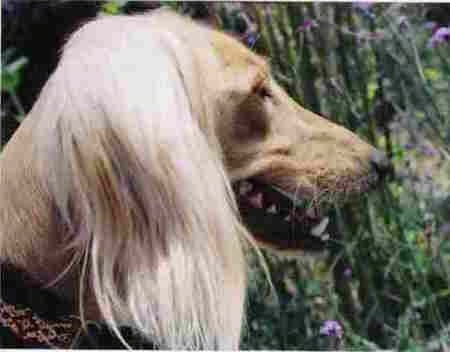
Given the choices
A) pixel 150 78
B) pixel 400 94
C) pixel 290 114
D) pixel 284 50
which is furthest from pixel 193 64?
pixel 400 94

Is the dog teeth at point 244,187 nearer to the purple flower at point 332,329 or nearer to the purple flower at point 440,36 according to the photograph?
the purple flower at point 332,329

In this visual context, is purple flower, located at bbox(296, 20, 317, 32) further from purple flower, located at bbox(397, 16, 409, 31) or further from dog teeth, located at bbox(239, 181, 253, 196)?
dog teeth, located at bbox(239, 181, 253, 196)

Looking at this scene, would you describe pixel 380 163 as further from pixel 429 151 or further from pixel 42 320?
pixel 42 320

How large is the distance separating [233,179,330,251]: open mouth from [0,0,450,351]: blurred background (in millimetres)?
186

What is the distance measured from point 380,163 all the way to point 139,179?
836mm

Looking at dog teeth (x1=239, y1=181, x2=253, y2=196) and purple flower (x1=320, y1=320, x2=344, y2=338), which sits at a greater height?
dog teeth (x1=239, y1=181, x2=253, y2=196)

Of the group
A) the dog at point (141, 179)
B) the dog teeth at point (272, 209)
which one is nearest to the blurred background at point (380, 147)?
the dog teeth at point (272, 209)

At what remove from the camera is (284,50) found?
3031 millimetres

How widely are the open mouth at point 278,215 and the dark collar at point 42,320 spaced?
432mm

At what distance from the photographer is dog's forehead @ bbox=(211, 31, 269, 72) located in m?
2.56

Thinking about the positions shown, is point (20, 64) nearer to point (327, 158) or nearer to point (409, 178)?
point (327, 158)

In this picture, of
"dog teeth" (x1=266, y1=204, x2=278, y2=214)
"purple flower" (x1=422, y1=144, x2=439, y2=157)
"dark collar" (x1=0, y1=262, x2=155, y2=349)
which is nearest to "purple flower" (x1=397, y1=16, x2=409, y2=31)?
"purple flower" (x1=422, y1=144, x2=439, y2=157)

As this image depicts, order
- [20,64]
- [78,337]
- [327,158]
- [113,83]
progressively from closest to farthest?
[113,83] < [78,337] < [327,158] < [20,64]

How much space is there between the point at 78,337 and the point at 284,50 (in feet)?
3.49
